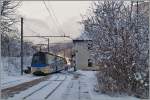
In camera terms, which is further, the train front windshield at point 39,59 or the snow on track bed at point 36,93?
the train front windshield at point 39,59

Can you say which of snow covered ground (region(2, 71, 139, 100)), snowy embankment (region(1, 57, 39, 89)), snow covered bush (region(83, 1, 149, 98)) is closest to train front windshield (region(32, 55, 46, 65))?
snowy embankment (region(1, 57, 39, 89))

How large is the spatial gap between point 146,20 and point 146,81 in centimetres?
366

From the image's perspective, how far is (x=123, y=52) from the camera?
1952cm

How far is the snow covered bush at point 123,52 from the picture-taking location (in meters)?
19.2

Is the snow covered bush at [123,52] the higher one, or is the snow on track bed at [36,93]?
the snow covered bush at [123,52]

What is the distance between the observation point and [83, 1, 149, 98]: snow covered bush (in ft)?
62.8

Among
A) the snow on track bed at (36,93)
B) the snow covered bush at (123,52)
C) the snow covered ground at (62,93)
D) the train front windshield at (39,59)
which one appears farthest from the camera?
the train front windshield at (39,59)

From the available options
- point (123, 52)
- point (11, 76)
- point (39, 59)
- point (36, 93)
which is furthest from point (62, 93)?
point (39, 59)

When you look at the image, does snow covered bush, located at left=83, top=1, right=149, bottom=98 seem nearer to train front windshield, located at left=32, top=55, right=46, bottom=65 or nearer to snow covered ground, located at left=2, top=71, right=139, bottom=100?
snow covered ground, located at left=2, top=71, right=139, bottom=100

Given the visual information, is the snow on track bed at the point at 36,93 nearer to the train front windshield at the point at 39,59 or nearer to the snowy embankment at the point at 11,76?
the snowy embankment at the point at 11,76

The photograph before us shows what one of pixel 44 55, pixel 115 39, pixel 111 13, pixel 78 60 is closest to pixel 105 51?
pixel 115 39

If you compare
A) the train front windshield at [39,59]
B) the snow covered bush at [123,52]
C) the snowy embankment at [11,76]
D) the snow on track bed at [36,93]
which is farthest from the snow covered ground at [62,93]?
the train front windshield at [39,59]

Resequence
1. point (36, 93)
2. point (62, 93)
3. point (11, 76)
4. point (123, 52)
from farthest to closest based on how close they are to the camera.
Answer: point (11, 76)
point (36, 93)
point (62, 93)
point (123, 52)

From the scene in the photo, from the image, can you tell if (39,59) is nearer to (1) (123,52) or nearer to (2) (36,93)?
(2) (36,93)
